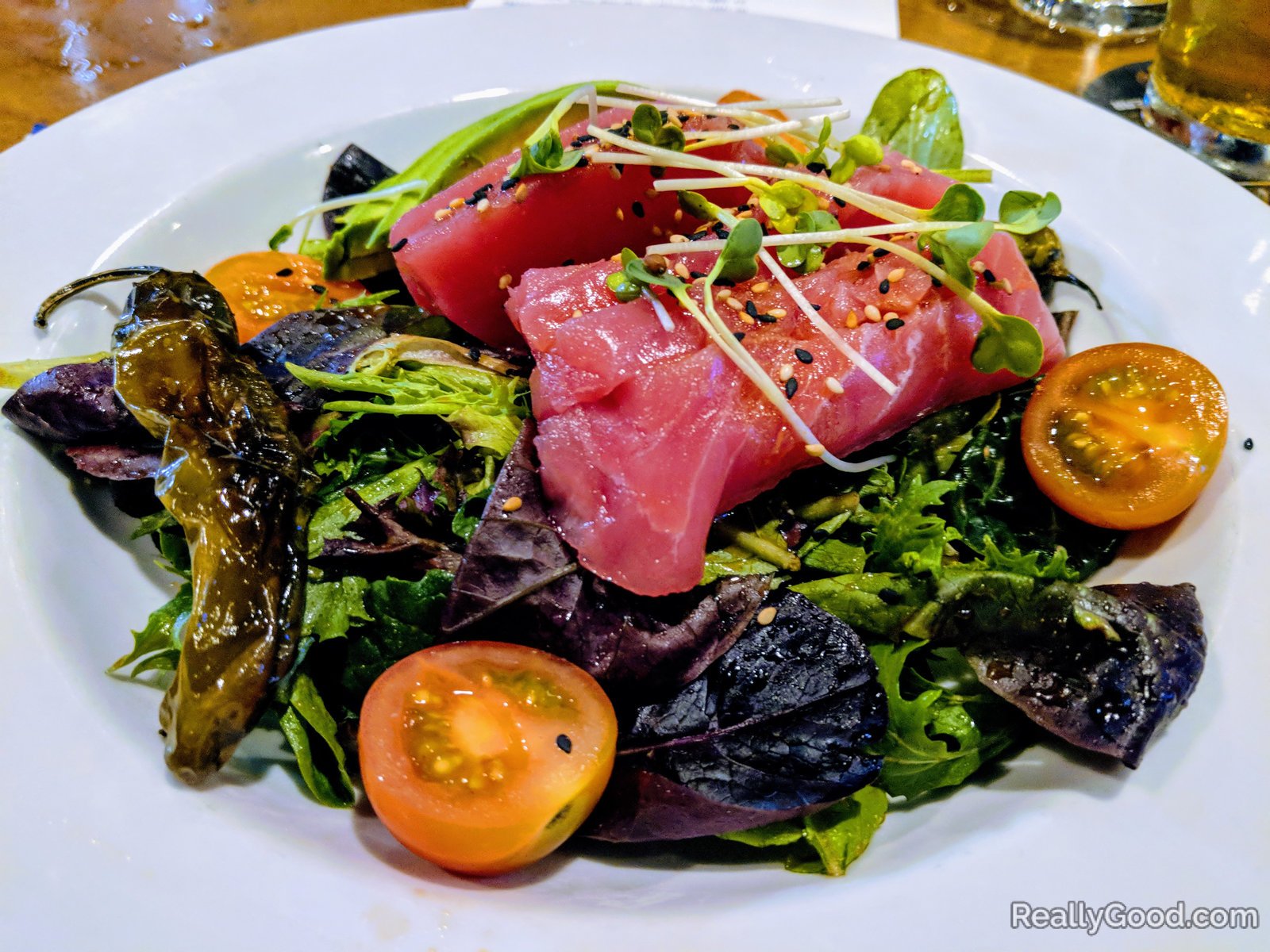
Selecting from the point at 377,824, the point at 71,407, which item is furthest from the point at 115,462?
the point at 377,824

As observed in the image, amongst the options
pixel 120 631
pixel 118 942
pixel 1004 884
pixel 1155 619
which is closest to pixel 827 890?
pixel 1004 884

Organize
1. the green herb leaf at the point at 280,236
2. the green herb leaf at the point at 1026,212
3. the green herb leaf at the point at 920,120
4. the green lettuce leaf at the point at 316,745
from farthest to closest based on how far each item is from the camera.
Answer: the green herb leaf at the point at 920,120 → the green herb leaf at the point at 280,236 → the green herb leaf at the point at 1026,212 → the green lettuce leaf at the point at 316,745

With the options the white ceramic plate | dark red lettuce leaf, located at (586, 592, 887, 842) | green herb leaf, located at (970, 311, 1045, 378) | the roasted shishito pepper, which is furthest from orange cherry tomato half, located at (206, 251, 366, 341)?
green herb leaf, located at (970, 311, 1045, 378)

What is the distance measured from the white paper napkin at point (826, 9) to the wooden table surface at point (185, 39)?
1.24ft

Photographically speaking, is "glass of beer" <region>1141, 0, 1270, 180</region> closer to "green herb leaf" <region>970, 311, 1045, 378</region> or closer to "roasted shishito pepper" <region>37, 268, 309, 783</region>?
"green herb leaf" <region>970, 311, 1045, 378</region>

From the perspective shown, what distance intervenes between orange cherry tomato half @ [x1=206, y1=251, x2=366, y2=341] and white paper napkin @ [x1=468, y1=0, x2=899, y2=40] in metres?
1.81

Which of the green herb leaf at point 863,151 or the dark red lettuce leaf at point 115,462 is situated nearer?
the dark red lettuce leaf at point 115,462

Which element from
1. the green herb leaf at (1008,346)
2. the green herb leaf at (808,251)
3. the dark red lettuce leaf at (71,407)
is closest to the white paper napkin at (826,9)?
the green herb leaf at (808,251)

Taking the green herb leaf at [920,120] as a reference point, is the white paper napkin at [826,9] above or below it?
above

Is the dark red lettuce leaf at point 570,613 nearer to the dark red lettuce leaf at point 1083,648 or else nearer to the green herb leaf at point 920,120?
the dark red lettuce leaf at point 1083,648

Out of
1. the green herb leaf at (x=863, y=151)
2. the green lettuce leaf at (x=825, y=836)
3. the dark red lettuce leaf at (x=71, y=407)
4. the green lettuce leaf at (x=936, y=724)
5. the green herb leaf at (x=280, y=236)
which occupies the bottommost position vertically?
the green lettuce leaf at (x=825, y=836)

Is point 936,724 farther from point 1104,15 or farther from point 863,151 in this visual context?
point 1104,15

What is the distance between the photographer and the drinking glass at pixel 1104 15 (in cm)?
464

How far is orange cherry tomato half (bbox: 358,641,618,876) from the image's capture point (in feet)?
5.53
